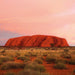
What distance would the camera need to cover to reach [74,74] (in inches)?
280

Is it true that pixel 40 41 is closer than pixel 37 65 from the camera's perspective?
No

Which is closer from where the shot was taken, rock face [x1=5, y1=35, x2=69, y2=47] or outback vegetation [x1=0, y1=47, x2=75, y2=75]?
outback vegetation [x1=0, y1=47, x2=75, y2=75]

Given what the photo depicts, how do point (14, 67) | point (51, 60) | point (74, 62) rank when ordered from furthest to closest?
1. point (51, 60)
2. point (74, 62)
3. point (14, 67)

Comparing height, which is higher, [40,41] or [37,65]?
[37,65]

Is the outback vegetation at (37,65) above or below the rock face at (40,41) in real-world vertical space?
above

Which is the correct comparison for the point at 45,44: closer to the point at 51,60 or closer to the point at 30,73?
the point at 51,60

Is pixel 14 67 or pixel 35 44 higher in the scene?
pixel 14 67

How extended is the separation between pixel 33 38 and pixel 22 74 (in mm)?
109677

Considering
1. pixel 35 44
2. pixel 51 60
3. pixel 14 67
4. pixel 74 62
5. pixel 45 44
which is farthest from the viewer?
pixel 35 44

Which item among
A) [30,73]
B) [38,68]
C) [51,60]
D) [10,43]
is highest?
[30,73]

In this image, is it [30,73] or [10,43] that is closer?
[30,73]

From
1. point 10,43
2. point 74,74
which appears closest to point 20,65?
point 74,74

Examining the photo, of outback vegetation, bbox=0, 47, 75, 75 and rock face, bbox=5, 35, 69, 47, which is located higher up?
outback vegetation, bbox=0, 47, 75, 75

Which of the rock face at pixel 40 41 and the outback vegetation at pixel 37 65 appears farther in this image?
the rock face at pixel 40 41
